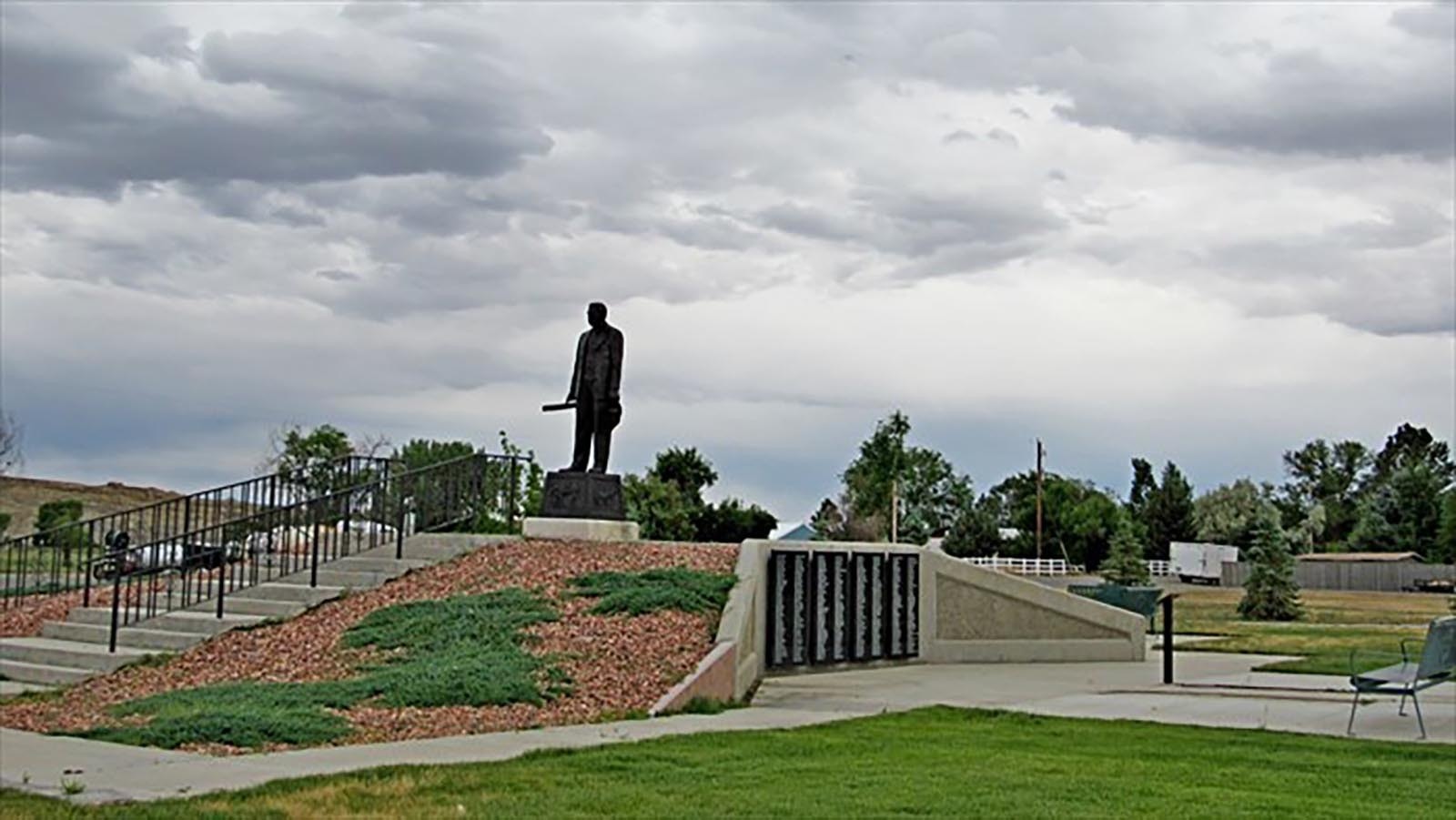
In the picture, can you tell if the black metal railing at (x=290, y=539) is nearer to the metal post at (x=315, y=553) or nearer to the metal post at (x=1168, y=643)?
the metal post at (x=315, y=553)

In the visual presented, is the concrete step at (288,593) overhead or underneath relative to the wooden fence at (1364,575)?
underneath

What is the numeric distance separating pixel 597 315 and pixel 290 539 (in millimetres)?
4640

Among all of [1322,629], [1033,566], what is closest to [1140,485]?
[1033,566]

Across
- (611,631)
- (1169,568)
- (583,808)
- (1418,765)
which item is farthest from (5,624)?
(1169,568)

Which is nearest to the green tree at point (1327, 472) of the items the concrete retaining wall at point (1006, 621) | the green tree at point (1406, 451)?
the green tree at point (1406, 451)

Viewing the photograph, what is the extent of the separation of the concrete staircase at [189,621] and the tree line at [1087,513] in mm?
40565

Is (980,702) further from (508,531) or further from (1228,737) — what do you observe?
(508,531)

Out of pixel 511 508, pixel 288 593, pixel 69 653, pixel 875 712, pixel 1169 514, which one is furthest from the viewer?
pixel 1169 514

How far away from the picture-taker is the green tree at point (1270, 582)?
132 feet

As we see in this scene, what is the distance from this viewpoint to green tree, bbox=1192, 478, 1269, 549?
102 meters

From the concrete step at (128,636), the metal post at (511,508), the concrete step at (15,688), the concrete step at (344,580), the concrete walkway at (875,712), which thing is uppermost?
the metal post at (511,508)

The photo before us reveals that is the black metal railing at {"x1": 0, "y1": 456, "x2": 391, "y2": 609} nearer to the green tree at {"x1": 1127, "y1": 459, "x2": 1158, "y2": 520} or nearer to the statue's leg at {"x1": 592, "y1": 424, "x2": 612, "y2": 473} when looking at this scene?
the statue's leg at {"x1": 592, "y1": 424, "x2": 612, "y2": 473}

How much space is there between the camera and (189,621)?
17.2 metres

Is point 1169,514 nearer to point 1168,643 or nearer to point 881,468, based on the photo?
point 881,468
